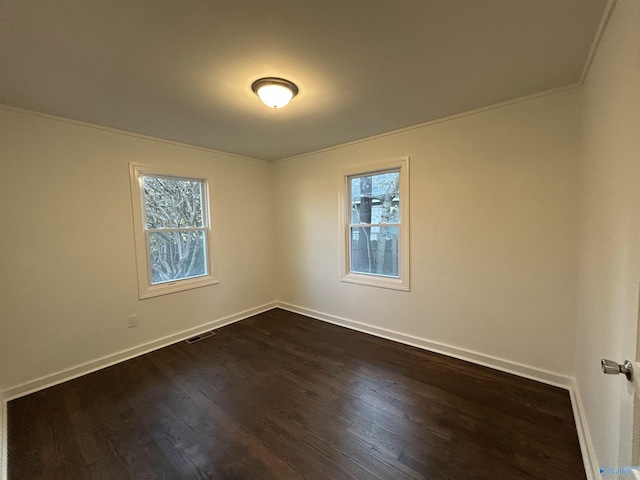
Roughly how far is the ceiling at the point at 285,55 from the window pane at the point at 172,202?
0.80m

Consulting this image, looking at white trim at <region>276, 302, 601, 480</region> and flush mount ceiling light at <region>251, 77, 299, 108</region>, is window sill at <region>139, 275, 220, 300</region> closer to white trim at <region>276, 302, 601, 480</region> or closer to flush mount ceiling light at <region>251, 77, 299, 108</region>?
white trim at <region>276, 302, 601, 480</region>

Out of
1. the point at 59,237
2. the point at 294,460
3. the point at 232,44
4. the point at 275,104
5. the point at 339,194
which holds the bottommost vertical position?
the point at 294,460

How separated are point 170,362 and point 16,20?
108 inches

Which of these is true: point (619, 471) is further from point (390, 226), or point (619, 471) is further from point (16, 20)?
point (16, 20)

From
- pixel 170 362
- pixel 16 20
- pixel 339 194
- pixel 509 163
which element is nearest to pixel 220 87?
pixel 16 20

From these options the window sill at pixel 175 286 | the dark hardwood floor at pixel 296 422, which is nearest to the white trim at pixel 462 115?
the window sill at pixel 175 286

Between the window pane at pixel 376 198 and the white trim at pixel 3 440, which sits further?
the window pane at pixel 376 198

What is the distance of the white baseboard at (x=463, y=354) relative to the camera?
86.3 inches

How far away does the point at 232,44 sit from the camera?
1480 millimetres

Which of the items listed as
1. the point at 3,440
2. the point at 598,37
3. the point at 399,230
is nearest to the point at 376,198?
the point at 399,230

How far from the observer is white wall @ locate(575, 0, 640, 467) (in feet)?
3.10

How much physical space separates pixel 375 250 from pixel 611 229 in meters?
2.19

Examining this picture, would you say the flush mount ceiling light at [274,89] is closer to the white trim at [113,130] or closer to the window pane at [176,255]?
the white trim at [113,130]

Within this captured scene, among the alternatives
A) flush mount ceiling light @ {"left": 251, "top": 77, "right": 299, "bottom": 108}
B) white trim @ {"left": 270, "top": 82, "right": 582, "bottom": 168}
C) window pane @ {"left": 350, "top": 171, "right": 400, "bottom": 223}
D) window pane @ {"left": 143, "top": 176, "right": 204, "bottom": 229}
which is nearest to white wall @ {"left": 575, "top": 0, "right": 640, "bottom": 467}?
white trim @ {"left": 270, "top": 82, "right": 582, "bottom": 168}
